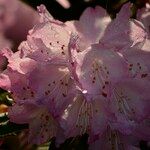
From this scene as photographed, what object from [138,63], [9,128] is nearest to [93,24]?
[138,63]

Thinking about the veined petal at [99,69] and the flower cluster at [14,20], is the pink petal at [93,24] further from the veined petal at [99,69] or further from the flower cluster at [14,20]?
the flower cluster at [14,20]

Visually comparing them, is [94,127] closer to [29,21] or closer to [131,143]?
[131,143]

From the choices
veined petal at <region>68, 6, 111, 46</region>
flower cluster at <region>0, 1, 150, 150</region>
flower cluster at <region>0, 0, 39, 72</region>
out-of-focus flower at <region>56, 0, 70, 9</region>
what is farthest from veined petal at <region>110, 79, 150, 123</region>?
flower cluster at <region>0, 0, 39, 72</region>

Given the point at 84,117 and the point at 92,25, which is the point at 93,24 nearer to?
the point at 92,25

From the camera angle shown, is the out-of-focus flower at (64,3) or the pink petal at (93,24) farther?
the out-of-focus flower at (64,3)

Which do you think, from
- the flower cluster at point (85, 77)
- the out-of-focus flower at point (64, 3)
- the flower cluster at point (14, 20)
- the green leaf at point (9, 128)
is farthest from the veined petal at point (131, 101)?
the flower cluster at point (14, 20)

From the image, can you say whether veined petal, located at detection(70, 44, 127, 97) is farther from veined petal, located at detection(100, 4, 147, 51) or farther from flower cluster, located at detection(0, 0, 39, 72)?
flower cluster, located at detection(0, 0, 39, 72)
